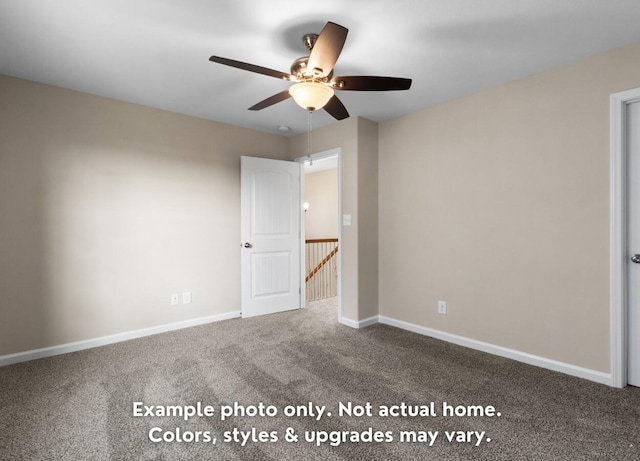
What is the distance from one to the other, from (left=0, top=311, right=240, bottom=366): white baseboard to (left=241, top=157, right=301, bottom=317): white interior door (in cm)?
45

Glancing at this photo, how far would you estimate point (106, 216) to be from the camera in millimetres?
3332

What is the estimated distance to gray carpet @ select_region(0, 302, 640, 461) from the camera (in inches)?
69.6

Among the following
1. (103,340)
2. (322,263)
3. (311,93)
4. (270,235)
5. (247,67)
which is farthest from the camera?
(322,263)

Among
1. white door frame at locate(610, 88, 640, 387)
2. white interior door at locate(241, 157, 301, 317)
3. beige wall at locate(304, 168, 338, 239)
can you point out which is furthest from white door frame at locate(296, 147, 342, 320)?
beige wall at locate(304, 168, 338, 239)

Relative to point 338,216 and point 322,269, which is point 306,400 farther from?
point 322,269

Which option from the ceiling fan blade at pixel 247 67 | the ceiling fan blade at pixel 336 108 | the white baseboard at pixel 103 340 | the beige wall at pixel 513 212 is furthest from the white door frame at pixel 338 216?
the ceiling fan blade at pixel 247 67

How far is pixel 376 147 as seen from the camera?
160 inches

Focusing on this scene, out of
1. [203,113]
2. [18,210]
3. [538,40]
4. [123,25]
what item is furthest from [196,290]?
[538,40]

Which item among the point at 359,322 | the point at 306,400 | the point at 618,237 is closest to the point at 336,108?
the point at 306,400

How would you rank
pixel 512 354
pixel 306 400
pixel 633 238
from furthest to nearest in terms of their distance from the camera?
pixel 512 354 < pixel 633 238 < pixel 306 400

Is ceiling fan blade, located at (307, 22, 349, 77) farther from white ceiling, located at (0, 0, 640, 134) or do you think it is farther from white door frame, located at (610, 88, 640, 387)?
white door frame, located at (610, 88, 640, 387)

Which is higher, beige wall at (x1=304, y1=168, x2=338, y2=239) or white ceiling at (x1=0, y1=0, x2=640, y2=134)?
white ceiling at (x1=0, y1=0, x2=640, y2=134)

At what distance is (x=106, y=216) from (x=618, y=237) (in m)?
4.29

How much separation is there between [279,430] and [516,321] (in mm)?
2203
